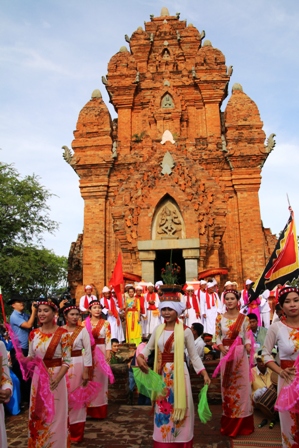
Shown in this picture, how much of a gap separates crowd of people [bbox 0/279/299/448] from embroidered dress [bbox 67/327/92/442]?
0.01m

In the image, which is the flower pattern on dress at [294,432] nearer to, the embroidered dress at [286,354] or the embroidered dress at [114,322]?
the embroidered dress at [286,354]

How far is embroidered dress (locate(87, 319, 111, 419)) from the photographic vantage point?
6066 mm

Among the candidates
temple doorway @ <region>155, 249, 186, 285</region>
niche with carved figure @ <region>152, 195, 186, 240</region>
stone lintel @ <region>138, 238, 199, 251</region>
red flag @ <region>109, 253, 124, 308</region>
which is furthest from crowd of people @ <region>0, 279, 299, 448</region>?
temple doorway @ <region>155, 249, 186, 285</region>

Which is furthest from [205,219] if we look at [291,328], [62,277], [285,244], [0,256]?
[62,277]

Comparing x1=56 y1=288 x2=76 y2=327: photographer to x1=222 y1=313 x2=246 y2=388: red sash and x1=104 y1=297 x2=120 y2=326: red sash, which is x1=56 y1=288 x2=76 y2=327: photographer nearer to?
x1=104 y1=297 x2=120 y2=326: red sash

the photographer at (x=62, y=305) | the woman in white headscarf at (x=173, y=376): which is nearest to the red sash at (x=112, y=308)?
the photographer at (x=62, y=305)

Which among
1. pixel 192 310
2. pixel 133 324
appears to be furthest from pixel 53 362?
pixel 192 310

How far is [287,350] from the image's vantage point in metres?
3.73

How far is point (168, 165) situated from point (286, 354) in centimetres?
1108

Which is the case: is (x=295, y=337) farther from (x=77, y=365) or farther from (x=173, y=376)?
(x=77, y=365)

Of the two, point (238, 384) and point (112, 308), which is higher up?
point (112, 308)

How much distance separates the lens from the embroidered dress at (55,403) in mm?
4057

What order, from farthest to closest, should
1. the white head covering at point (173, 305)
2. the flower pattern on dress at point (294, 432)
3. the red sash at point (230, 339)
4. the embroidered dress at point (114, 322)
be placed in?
the embroidered dress at point (114, 322), the red sash at point (230, 339), the white head covering at point (173, 305), the flower pattern on dress at point (294, 432)

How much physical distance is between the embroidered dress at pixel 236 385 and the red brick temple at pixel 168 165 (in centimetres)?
815
